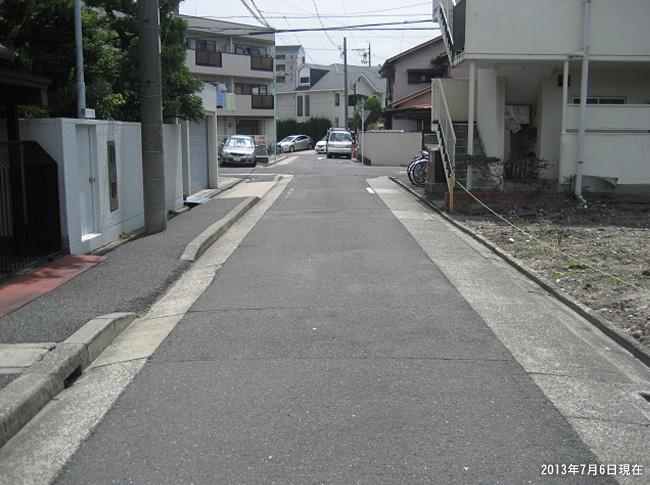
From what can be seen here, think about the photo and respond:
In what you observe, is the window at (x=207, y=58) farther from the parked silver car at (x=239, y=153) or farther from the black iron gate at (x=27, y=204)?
the black iron gate at (x=27, y=204)

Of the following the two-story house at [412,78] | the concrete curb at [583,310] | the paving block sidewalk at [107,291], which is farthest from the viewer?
the two-story house at [412,78]

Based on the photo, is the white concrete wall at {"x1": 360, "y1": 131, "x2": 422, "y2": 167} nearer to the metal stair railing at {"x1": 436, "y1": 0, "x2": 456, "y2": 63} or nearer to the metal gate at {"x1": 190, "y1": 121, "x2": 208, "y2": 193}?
the metal stair railing at {"x1": 436, "y1": 0, "x2": 456, "y2": 63}

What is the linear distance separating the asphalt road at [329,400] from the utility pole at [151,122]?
4.69 m

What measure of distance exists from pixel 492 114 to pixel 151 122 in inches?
372

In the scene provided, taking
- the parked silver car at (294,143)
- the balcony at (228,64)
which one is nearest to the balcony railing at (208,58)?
the balcony at (228,64)

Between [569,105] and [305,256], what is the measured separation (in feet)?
31.4

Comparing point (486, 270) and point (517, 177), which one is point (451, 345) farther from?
point (517, 177)

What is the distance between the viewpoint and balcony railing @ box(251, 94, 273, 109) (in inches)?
2124

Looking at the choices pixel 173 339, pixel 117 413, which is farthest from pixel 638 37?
pixel 117 413

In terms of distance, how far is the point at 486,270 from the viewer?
9945 millimetres

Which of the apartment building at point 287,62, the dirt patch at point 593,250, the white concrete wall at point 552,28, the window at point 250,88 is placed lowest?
the dirt patch at point 593,250

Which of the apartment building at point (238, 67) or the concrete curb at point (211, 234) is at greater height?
the apartment building at point (238, 67)

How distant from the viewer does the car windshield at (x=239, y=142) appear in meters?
37.2

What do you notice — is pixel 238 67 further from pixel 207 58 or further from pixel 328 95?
pixel 328 95
